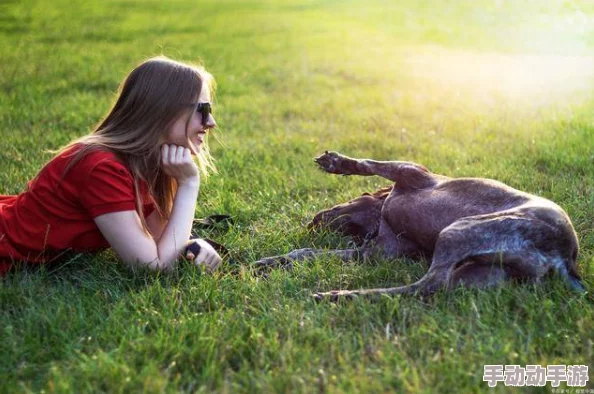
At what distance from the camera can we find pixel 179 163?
4312 mm

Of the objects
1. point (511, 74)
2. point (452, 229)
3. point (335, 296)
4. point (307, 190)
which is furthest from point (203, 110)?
point (511, 74)

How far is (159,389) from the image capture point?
9.95 ft

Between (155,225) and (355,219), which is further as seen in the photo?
(355,219)

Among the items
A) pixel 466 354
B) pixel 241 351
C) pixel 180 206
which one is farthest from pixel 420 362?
pixel 180 206

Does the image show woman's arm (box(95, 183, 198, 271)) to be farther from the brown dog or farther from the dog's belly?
the dog's belly

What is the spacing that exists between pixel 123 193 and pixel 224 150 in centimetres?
369

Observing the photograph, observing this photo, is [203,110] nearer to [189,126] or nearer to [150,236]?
[189,126]

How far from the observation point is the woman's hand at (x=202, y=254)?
442 cm

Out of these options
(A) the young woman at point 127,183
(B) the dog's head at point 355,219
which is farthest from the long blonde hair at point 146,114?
(B) the dog's head at point 355,219

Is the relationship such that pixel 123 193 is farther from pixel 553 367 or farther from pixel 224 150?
pixel 224 150

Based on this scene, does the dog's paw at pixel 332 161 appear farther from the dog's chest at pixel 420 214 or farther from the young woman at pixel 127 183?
the young woman at pixel 127 183

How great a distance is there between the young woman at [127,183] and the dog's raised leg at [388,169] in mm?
1230

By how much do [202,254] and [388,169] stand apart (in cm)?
157

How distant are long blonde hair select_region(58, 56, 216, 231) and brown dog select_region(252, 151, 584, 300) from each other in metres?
1.04
